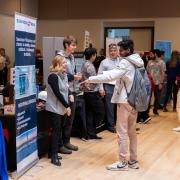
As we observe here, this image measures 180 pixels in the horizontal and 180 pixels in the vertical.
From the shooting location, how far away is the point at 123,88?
14.0ft

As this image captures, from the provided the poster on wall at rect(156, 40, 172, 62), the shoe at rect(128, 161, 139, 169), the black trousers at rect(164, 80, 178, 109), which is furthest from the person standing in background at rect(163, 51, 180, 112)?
the shoe at rect(128, 161, 139, 169)

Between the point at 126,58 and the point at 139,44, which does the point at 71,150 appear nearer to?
the point at 126,58

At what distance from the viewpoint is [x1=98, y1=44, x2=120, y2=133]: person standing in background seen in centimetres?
625

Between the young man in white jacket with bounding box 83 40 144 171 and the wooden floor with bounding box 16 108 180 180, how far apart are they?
24 centimetres

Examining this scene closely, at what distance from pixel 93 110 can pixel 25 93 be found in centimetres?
191

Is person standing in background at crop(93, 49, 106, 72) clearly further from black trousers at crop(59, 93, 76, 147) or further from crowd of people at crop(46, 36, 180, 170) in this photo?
black trousers at crop(59, 93, 76, 147)

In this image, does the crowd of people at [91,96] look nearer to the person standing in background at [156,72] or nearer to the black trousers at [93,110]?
the black trousers at [93,110]

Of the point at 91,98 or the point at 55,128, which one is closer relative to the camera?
the point at 55,128

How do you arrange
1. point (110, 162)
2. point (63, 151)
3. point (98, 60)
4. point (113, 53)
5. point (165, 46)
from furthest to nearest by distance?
1. point (165, 46)
2. point (98, 60)
3. point (113, 53)
4. point (63, 151)
5. point (110, 162)

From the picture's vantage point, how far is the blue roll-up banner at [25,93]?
3994mm

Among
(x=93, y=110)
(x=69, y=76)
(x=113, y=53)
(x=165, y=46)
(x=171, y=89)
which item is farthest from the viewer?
(x=165, y=46)

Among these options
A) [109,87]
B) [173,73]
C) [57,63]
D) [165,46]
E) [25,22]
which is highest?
[25,22]

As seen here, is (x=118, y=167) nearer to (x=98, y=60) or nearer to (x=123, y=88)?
(x=123, y=88)

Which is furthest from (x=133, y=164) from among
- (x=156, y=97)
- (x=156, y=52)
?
(x=156, y=52)
